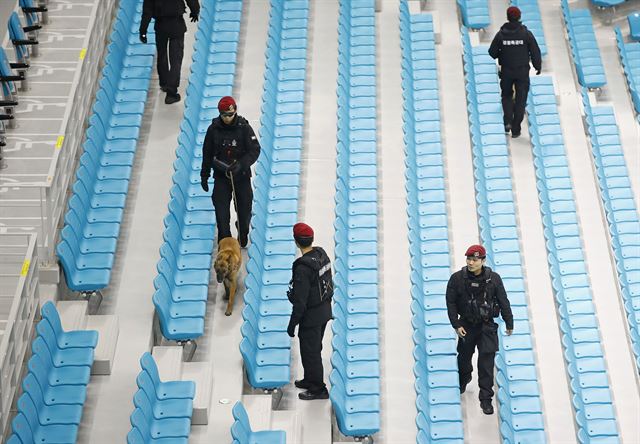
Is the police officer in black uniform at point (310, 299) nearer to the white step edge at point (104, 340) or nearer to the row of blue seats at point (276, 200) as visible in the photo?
the row of blue seats at point (276, 200)

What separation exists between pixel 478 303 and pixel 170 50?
3880mm

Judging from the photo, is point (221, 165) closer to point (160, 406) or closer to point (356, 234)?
point (356, 234)

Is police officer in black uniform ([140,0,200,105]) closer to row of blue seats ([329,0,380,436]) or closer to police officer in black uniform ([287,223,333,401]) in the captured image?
row of blue seats ([329,0,380,436])

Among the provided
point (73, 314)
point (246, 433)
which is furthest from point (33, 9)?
point (246, 433)

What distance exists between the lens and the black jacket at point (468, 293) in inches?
348

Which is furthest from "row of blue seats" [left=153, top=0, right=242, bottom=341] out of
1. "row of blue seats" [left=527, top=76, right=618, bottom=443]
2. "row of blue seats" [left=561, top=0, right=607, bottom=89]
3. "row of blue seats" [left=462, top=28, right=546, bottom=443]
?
"row of blue seats" [left=561, top=0, right=607, bottom=89]

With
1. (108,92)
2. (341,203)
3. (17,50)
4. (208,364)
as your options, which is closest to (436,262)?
(341,203)

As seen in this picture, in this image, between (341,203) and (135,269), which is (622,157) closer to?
(341,203)

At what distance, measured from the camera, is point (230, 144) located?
9555 mm

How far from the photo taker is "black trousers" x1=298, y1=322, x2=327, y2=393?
8828 mm

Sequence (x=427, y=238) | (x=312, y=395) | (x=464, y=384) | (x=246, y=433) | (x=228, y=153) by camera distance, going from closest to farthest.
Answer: (x=246, y=433) < (x=312, y=395) < (x=464, y=384) < (x=228, y=153) < (x=427, y=238)

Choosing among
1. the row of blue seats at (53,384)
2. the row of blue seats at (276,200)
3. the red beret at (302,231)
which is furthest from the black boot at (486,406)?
the row of blue seats at (53,384)

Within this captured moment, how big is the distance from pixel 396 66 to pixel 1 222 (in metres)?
4.52

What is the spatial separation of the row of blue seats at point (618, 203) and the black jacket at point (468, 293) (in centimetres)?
178
